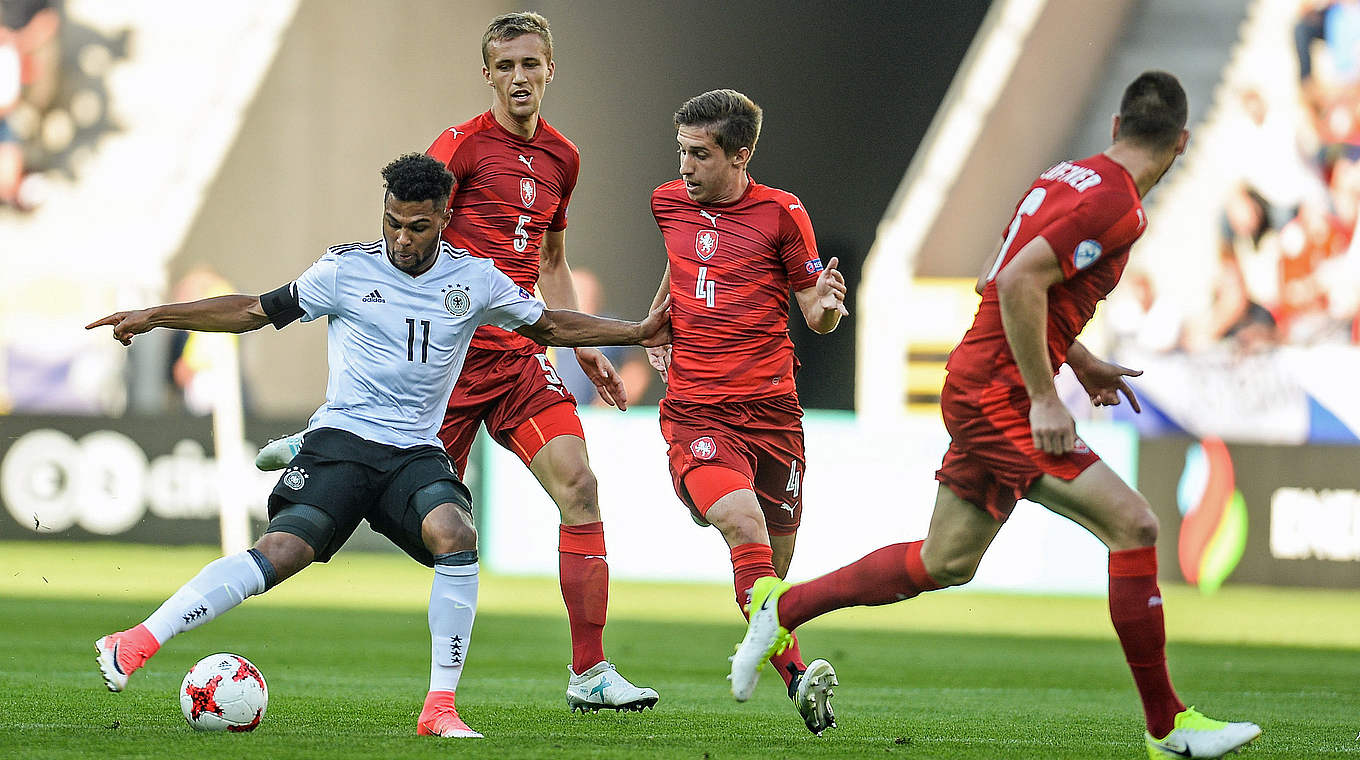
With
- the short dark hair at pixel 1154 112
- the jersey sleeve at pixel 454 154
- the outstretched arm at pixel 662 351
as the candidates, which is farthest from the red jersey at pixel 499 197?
the short dark hair at pixel 1154 112

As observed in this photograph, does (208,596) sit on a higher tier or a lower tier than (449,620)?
higher

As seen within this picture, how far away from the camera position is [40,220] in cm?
1620

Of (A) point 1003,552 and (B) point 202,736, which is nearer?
(B) point 202,736

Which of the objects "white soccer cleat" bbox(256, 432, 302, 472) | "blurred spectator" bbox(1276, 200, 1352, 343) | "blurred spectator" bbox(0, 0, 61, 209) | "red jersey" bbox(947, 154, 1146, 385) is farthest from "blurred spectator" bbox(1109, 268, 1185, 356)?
"blurred spectator" bbox(0, 0, 61, 209)

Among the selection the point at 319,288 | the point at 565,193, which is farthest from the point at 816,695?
the point at 565,193

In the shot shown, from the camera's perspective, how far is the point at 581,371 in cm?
1457

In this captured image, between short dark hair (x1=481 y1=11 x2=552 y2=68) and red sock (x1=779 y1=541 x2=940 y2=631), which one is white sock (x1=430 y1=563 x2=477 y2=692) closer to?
red sock (x1=779 y1=541 x2=940 y2=631)

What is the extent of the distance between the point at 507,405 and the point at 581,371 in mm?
8579

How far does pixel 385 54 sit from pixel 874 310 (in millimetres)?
5582

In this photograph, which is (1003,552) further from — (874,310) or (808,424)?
(874,310)

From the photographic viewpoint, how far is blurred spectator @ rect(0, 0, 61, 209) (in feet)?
52.6

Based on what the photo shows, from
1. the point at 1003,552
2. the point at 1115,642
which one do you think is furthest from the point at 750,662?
the point at 1003,552

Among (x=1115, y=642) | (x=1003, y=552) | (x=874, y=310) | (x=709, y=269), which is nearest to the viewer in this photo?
(x=709, y=269)

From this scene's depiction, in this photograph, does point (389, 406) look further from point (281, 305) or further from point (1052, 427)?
point (1052, 427)
